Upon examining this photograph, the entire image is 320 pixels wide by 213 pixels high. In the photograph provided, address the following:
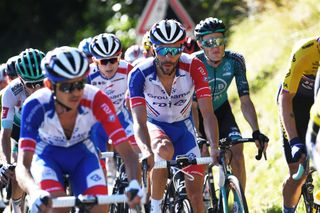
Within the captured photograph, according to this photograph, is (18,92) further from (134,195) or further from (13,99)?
(134,195)

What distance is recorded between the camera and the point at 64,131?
759 centimetres

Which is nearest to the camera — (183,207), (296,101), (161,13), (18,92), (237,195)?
(237,195)

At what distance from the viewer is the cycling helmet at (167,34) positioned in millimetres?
8805

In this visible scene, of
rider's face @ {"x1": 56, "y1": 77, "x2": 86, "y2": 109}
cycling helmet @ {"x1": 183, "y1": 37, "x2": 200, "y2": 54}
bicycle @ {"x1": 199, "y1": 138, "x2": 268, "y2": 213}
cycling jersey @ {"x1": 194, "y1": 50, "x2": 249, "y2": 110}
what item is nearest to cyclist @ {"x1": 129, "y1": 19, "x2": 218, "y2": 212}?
bicycle @ {"x1": 199, "y1": 138, "x2": 268, "y2": 213}

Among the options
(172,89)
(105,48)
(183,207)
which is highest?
(105,48)

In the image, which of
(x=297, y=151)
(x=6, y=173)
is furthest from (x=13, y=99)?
(x=297, y=151)

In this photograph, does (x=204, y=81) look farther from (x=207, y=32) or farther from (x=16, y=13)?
(x=16, y=13)

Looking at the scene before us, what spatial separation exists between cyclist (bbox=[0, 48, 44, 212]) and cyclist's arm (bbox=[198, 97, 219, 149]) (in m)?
1.66

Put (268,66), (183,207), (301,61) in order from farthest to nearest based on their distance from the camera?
(268,66), (183,207), (301,61)

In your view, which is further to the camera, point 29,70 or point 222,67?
point 222,67

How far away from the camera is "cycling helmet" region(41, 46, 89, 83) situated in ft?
23.7

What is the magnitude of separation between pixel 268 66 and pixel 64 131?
9.87 metres

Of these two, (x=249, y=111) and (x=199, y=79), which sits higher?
(x=199, y=79)

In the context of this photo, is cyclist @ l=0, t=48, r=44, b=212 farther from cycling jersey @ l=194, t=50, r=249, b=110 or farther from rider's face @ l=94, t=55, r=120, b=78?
cycling jersey @ l=194, t=50, r=249, b=110
